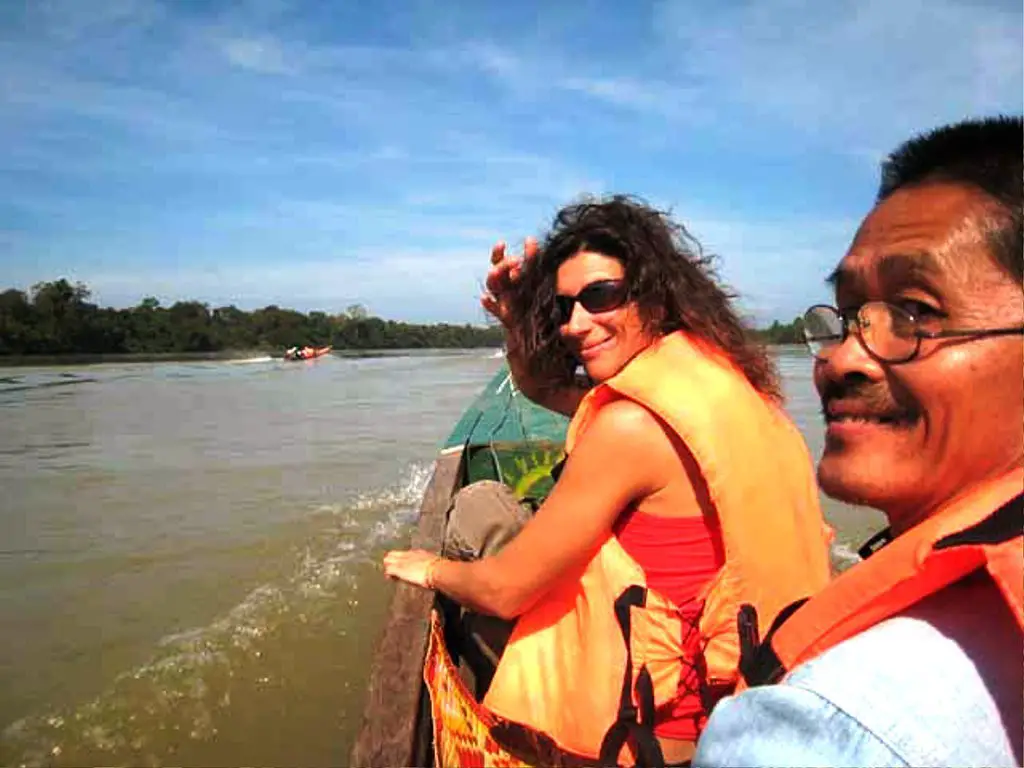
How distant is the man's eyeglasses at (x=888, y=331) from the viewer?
923 mm

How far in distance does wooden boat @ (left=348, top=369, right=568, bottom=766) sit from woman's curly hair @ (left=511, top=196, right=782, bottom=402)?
1286 mm

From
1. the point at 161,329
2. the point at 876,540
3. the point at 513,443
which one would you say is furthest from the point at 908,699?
the point at 161,329

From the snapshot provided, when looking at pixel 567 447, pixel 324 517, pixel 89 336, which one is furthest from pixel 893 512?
pixel 89 336

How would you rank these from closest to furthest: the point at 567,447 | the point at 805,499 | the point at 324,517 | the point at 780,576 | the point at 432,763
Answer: the point at 780,576 < the point at 805,499 < the point at 567,447 < the point at 432,763 < the point at 324,517

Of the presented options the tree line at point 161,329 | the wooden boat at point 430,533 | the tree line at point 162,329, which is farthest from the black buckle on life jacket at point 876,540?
the tree line at point 162,329

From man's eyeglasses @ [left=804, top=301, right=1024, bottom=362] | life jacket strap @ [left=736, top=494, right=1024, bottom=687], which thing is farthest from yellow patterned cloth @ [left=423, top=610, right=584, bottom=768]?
man's eyeglasses @ [left=804, top=301, right=1024, bottom=362]

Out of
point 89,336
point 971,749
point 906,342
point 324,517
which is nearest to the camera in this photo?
point 971,749

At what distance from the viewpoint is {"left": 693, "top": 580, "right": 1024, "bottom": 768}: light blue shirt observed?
2.24ft

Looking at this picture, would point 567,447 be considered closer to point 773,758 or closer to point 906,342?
point 906,342

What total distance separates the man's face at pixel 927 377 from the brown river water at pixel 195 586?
10.0 ft

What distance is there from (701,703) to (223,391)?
22969 mm

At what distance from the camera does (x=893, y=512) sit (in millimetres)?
1013

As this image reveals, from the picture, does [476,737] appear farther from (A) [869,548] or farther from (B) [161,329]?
(B) [161,329]

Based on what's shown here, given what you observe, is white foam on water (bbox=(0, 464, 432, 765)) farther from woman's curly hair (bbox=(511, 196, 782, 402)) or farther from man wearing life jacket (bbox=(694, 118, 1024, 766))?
man wearing life jacket (bbox=(694, 118, 1024, 766))
